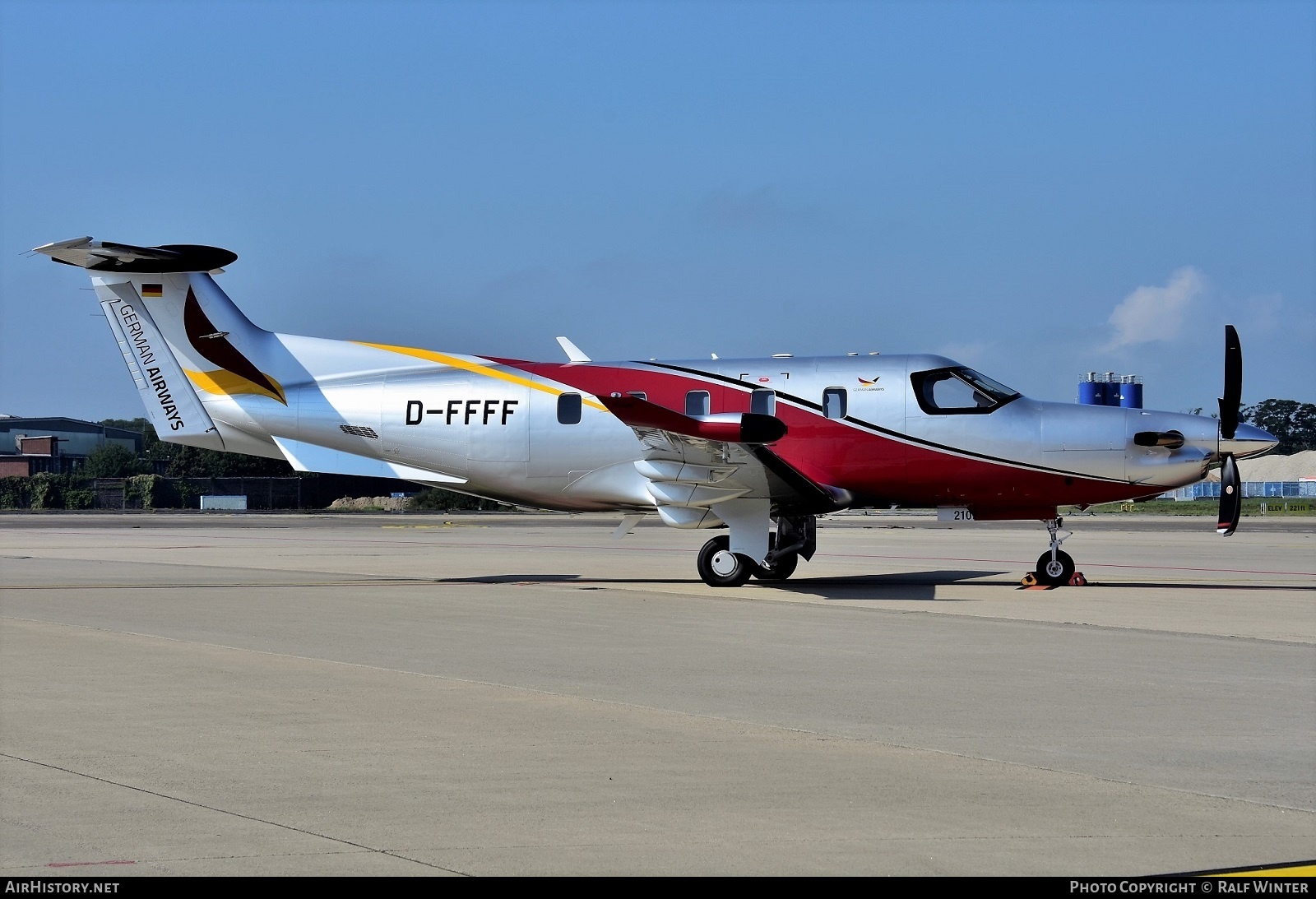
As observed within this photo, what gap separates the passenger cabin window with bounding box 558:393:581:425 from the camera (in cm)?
2014

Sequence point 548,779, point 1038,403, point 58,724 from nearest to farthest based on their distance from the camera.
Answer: point 548,779
point 58,724
point 1038,403

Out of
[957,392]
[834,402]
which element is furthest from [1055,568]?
[834,402]

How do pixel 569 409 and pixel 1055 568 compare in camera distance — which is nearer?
pixel 1055 568

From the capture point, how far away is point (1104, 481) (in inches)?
742

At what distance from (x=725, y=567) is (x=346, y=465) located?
657cm

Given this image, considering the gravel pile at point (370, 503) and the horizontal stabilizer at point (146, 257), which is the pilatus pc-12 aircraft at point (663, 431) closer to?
the horizontal stabilizer at point (146, 257)

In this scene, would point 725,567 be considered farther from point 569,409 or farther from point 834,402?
point 569,409

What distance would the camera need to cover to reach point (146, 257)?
19828 millimetres

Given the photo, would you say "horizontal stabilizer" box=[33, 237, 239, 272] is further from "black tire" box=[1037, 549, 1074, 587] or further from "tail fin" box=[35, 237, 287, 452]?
"black tire" box=[1037, 549, 1074, 587]

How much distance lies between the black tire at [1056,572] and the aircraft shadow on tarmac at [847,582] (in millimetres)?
474

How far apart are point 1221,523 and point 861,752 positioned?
1271 centimetres

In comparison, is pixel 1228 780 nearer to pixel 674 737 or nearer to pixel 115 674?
pixel 674 737

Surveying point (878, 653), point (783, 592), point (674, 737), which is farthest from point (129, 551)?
point (674, 737)

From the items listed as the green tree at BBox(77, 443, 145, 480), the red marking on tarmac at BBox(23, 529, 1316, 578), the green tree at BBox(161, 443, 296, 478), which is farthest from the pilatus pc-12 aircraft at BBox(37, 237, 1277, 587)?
the green tree at BBox(77, 443, 145, 480)
